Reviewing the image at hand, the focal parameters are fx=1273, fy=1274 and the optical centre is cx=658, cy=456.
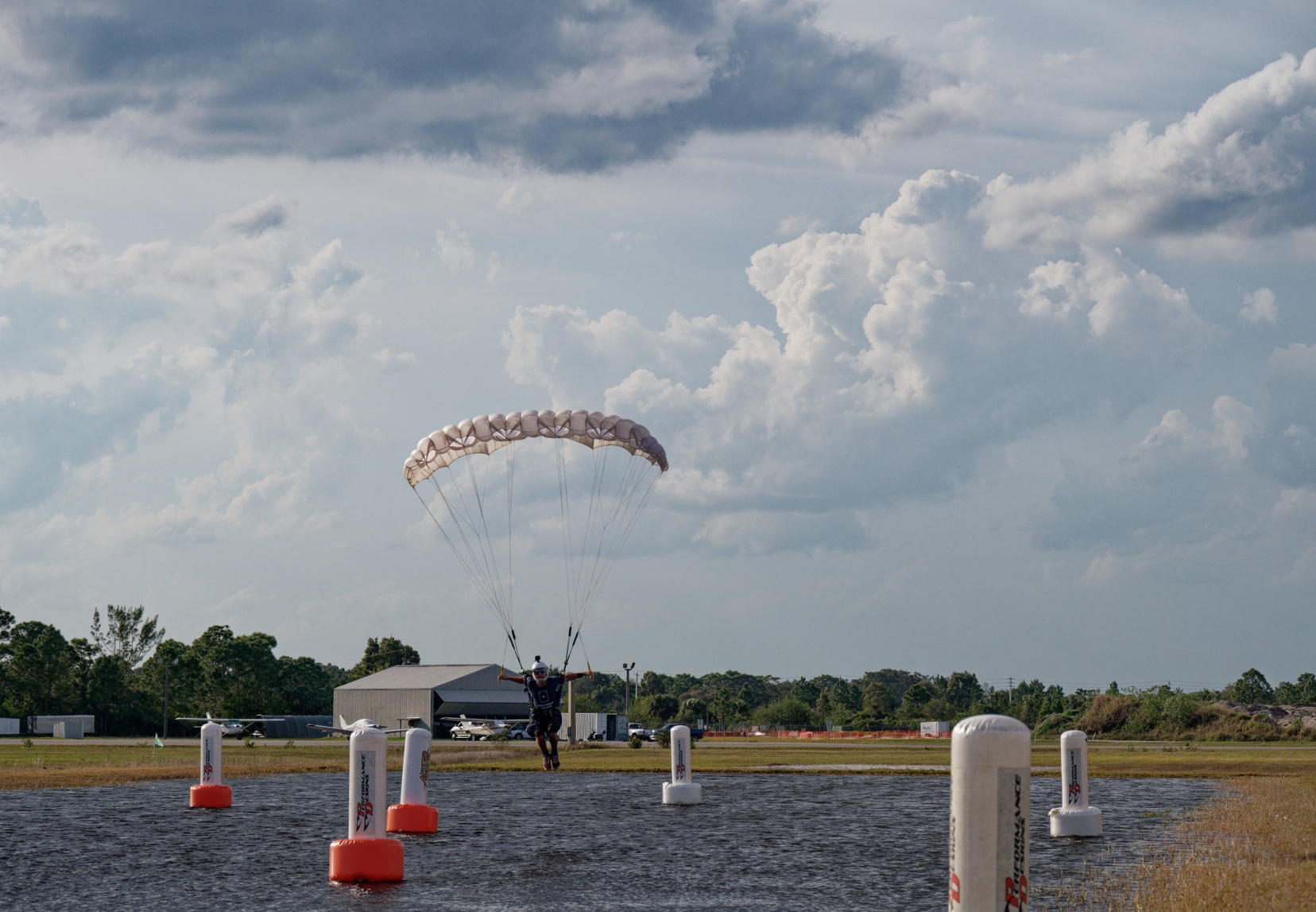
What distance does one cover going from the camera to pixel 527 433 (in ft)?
122

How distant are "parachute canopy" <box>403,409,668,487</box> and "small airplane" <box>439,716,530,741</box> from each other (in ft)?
170

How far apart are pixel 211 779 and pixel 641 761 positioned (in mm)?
26659

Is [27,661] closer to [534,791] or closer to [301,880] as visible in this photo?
[534,791]

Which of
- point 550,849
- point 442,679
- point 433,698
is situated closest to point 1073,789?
point 550,849

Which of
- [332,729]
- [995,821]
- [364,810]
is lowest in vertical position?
[332,729]

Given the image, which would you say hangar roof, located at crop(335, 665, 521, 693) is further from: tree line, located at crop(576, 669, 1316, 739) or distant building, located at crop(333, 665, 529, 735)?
tree line, located at crop(576, 669, 1316, 739)

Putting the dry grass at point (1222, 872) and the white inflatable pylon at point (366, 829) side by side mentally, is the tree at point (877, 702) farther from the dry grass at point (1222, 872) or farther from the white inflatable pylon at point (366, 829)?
the white inflatable pylon at point (366, 829)

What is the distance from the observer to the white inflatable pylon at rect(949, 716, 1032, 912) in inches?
329

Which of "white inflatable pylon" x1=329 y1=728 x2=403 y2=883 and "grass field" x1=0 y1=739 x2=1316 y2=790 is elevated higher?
"white inflatable pylon" x1=329 y1=728 x2=403 y2=883

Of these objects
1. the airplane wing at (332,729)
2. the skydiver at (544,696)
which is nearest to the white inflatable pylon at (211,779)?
the skydiver at (544,696)

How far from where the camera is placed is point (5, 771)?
47.1m

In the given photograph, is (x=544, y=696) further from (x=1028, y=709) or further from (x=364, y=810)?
(x=1028, y=709)

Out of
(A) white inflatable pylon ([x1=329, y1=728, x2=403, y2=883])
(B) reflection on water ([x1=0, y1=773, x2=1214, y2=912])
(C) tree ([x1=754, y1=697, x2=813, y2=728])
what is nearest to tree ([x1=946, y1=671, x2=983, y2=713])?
(C) tree ([x1=754, y1=697, x2=813, y2=728])

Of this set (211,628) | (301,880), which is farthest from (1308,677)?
(301,880)
